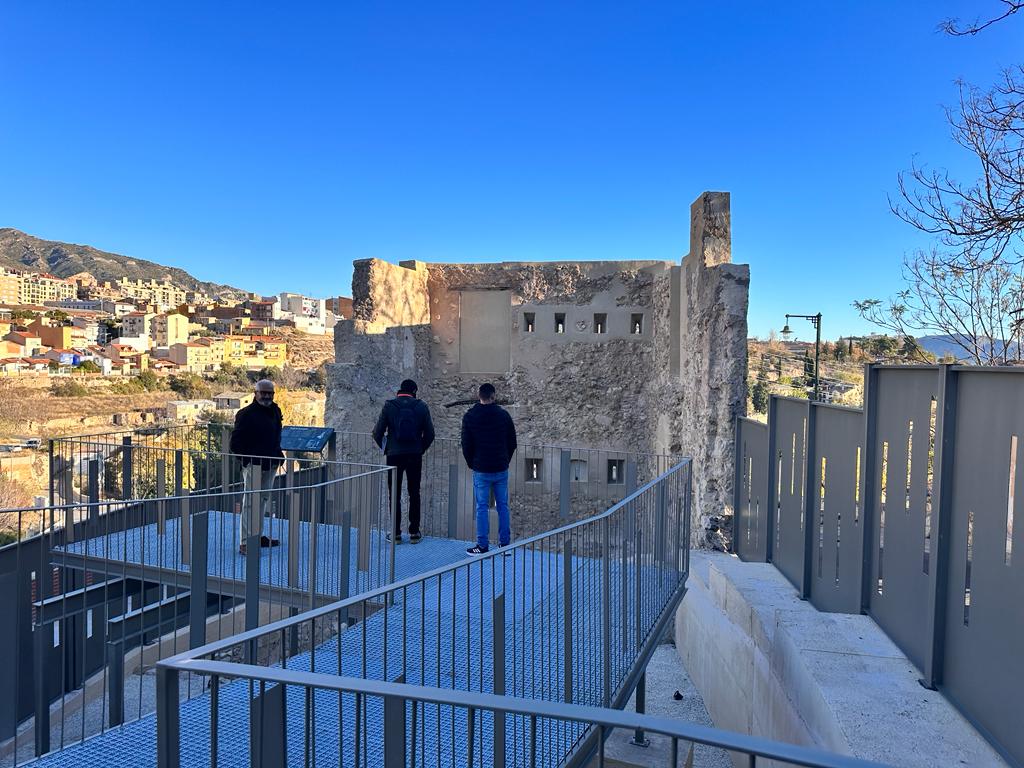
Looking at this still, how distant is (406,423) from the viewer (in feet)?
21.9

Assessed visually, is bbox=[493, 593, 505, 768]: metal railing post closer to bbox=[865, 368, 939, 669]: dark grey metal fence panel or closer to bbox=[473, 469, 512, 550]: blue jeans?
bbox=[865, 368, 939, 669]: dark grey metal fence panel

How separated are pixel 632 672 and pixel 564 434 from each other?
7.67m

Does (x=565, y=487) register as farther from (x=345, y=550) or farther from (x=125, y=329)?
(x=125, y=329)

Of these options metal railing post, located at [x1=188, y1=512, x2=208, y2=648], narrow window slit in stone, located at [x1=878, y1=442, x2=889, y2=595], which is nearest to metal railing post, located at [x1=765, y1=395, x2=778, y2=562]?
narrow window slit in stone, located at [x1=878, y1=442, x2=889, y2=595]

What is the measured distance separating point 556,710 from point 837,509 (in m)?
3.93

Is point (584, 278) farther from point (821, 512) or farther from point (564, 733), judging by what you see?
point (564, 733)

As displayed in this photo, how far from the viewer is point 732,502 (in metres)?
7.81

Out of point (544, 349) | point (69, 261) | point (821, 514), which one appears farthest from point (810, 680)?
point (69, 261)

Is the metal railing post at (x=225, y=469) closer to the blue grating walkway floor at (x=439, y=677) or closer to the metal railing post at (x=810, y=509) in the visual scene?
the blue grating walkway floor at (x=439, y=677)

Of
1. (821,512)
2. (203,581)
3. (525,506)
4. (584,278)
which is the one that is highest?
(584,278)

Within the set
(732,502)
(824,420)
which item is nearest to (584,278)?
(732,502)

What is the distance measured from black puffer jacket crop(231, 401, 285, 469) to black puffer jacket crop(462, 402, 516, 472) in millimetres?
1767

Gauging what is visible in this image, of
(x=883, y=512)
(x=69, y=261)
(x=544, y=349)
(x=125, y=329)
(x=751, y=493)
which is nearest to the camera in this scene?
(x=883, y=512)

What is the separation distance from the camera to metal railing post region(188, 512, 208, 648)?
4.84 metres
